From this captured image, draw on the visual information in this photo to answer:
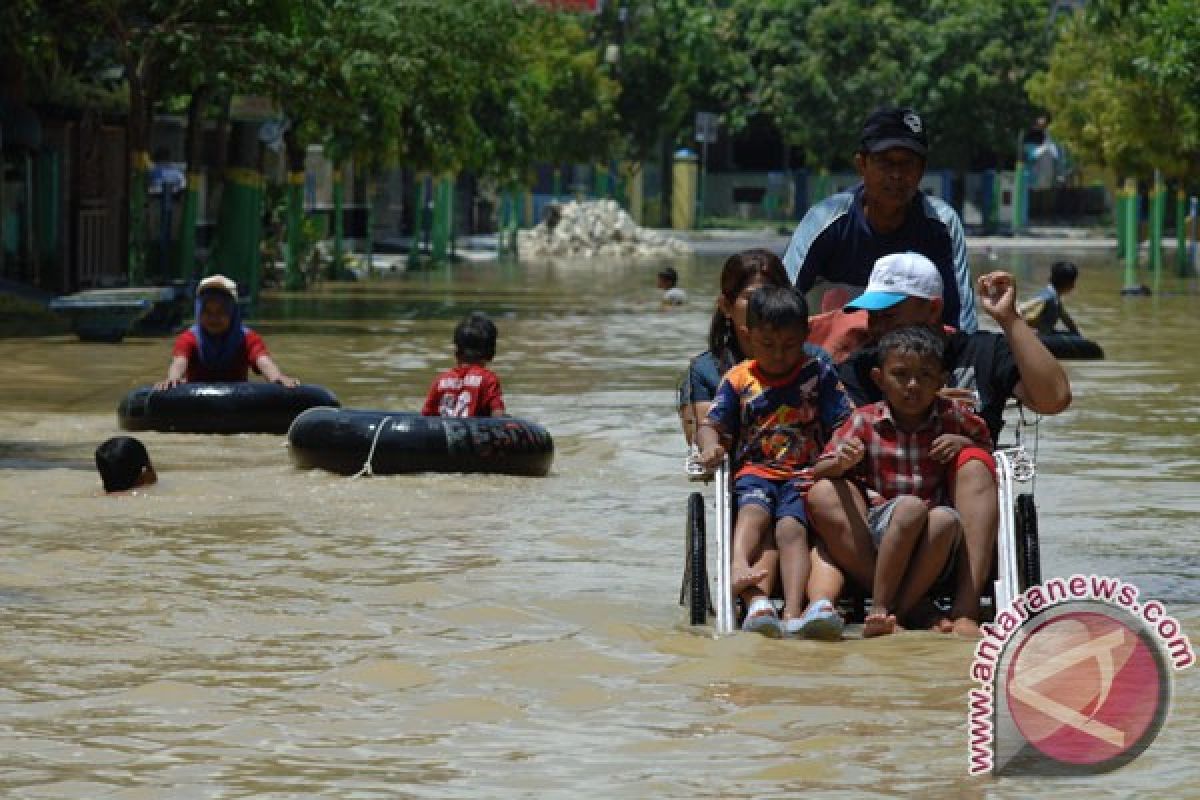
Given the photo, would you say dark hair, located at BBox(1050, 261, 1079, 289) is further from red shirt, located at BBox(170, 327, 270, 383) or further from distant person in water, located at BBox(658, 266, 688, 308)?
distant person in water, located at BBox(658, 266, 688, 308)

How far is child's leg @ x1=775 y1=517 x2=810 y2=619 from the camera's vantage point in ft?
30.0

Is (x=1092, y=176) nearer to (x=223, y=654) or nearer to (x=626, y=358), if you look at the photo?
(x=626, y=358)

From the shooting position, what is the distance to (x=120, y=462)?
13828 millimetres

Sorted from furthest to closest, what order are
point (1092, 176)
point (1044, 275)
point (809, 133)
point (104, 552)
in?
1. point (809, 133)
2. point (1092, 176)
3. point (1044, 275)
4. point (104, 552)

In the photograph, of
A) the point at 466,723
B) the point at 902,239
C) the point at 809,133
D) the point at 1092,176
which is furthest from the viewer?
the point at 809,133

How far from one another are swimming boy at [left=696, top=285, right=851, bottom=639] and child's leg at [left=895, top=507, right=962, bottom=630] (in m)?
0.27

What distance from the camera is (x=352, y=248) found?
54250 mm

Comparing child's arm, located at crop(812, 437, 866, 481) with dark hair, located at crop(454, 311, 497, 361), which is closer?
child's arm, located at crop(812, 437, 866, 481)

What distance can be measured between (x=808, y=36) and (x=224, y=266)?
169ft

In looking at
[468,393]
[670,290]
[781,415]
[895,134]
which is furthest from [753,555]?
[670,290]

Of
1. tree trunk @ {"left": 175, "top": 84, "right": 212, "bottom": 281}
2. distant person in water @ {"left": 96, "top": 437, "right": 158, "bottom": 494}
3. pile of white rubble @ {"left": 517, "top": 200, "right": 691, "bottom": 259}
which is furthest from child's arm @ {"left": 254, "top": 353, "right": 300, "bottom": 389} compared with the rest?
pile of white rubble @ {"left": 517, "top": 200, "right": 691, "bottom": 259}

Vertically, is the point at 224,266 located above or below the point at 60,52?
below

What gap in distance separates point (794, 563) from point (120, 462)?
560 centimetres

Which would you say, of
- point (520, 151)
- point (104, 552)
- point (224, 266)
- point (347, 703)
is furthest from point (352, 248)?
point (347, 703)
